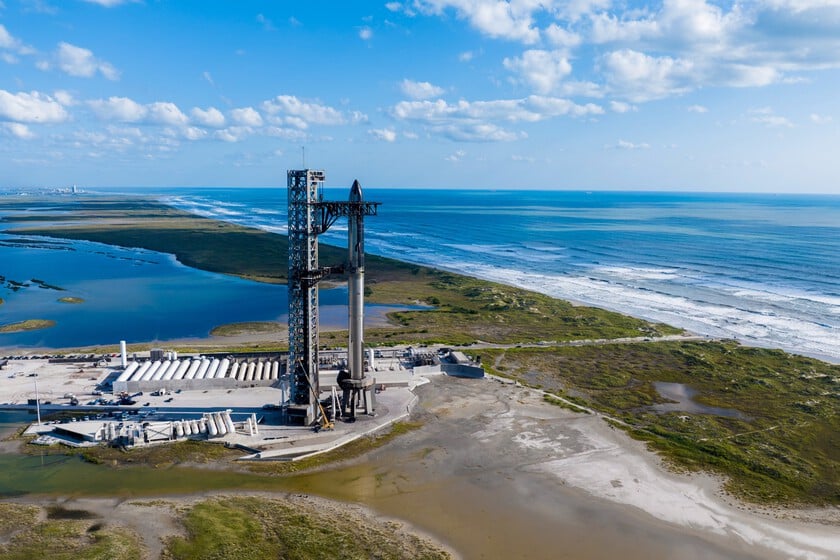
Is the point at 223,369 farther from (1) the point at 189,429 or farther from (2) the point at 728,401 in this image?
(2) the point at 728,401

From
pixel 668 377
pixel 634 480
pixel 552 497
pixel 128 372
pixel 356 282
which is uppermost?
pixel 356 282

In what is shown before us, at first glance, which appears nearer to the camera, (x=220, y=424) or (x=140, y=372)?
(x=220, y=424)

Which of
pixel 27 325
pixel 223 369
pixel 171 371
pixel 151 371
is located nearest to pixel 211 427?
pixel 223 369

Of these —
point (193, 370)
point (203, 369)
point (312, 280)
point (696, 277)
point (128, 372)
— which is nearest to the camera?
point (312, 280)

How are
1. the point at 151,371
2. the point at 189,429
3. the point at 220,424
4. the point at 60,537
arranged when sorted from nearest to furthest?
the point at 60,537 < the point at 189,429 < the point at 220,424 < the point at 151,371

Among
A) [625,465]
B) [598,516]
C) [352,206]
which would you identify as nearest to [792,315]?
[625,465]

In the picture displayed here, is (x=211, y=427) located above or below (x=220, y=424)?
below
